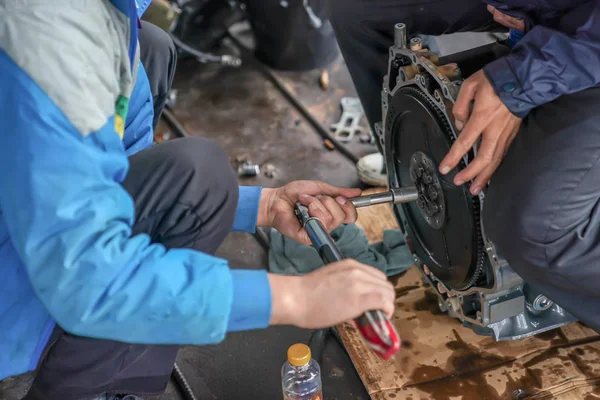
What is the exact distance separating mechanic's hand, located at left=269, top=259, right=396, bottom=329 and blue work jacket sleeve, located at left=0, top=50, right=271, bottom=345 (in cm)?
3

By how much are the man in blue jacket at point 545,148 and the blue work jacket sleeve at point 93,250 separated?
0.48m

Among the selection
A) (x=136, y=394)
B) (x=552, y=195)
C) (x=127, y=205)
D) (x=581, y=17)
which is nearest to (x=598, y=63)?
(x=581, y=17)

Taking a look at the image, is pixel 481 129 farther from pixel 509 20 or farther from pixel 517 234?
pixel 509 20

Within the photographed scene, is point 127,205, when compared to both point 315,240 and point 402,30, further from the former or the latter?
point 402,30

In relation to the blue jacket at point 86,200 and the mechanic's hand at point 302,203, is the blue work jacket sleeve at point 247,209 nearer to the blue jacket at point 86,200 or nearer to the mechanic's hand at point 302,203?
the mechanic's hand at point 302,203

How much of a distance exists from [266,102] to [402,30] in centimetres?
115

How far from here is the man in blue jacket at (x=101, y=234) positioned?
2.71 ft

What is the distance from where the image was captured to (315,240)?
1128 millimetres

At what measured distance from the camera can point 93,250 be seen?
84cm

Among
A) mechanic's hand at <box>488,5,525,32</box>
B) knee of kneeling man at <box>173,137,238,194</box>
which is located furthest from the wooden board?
mechanic's hand at <box>488,5,525,32</box>

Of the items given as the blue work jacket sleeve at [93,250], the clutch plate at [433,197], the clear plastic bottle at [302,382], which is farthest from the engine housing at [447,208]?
the blue work jacket sleeve at [93,250]

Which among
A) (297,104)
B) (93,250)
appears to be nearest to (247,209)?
(93,250)

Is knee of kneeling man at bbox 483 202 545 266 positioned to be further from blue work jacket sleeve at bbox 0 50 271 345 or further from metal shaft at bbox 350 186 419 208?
blue work jacket sleeve at bbox 0 50 271 345

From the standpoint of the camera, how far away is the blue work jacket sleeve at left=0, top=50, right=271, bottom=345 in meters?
0.82
